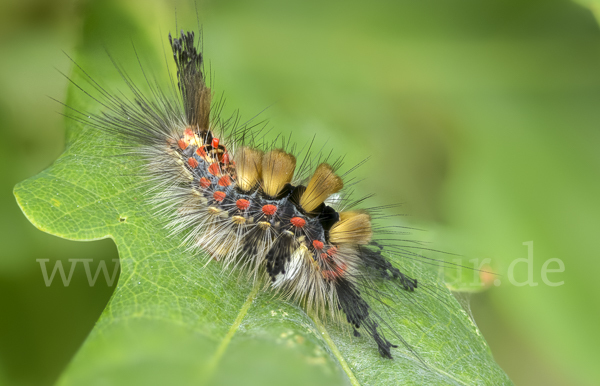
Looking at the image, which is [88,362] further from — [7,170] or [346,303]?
[7,170]

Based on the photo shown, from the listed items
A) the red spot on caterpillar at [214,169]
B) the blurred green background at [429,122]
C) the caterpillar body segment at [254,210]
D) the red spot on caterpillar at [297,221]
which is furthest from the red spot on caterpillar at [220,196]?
the blurred green background at [429,122]

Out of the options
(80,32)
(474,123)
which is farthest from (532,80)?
(80,32)

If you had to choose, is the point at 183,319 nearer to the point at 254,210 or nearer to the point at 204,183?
the point at 254,210

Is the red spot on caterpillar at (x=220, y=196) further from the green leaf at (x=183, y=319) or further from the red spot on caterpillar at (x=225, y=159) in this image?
the green leaf at (x=183, y=319)

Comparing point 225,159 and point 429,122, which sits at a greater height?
point 429,122

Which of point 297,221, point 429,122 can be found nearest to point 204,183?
point 297,221
